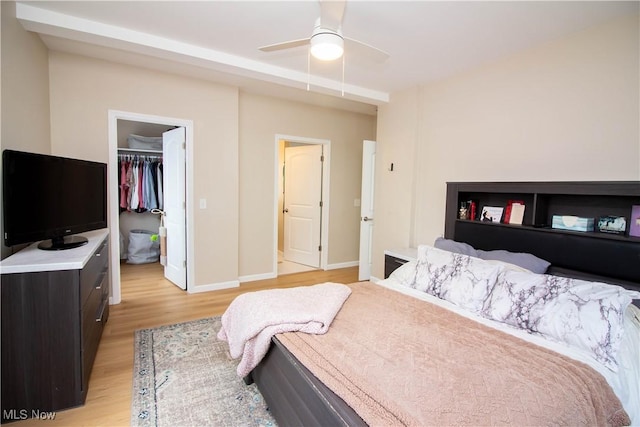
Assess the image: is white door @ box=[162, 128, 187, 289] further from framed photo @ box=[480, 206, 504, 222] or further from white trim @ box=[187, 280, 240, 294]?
framed photo @ box=[480, 206, 504, 222]

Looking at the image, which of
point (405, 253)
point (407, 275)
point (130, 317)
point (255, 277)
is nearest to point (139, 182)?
point (255, 277)

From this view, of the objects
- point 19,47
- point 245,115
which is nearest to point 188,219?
point 245,115

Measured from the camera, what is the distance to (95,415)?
1.86 m

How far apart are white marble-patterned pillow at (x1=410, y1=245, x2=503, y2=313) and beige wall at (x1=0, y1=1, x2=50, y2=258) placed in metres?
2.84

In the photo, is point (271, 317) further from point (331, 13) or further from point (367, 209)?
point (367, 209)

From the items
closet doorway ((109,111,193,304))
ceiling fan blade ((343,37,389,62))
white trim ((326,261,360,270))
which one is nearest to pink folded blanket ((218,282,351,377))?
ceiling fan blade ((343,37,389,62))

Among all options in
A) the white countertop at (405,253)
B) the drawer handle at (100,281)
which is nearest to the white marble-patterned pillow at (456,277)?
the white countertop at (405,253)

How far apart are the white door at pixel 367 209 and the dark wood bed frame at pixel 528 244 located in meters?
1.42

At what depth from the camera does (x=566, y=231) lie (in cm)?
231

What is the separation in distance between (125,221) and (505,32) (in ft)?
19.0

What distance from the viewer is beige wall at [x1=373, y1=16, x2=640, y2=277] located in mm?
2188

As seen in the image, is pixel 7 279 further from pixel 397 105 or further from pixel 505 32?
pixel 397 105

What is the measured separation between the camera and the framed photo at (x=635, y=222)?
2.06m

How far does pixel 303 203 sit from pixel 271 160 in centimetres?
116
